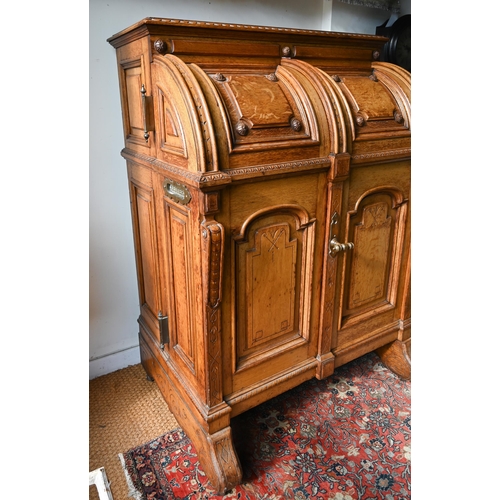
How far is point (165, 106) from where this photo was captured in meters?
1.48

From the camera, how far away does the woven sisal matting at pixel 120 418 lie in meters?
1.73

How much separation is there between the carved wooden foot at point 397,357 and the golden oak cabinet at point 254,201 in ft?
0.94

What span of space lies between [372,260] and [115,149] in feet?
4.31

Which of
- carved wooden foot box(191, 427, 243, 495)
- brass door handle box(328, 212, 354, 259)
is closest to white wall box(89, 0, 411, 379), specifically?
carved wooden foot box(191, 427, 243, 495)

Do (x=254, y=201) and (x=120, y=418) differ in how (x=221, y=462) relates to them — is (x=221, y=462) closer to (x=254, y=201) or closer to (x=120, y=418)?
(x=120, y=418)

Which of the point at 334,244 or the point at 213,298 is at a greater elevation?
the point at 334,244

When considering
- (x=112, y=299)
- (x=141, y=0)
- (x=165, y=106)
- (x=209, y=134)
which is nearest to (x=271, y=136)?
(x=209, y=134)

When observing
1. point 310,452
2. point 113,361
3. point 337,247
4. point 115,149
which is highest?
point 115,149

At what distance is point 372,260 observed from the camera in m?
1.93

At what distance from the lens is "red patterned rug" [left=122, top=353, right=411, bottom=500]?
1.63m

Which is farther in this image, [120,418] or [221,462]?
[120,418]

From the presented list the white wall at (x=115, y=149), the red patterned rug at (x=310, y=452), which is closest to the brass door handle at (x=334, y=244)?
the red patterned rug at (x=310, y=452)

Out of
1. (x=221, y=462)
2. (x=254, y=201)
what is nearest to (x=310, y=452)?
(x=221, y=462)

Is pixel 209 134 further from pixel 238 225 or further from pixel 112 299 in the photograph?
pixel 112 299
